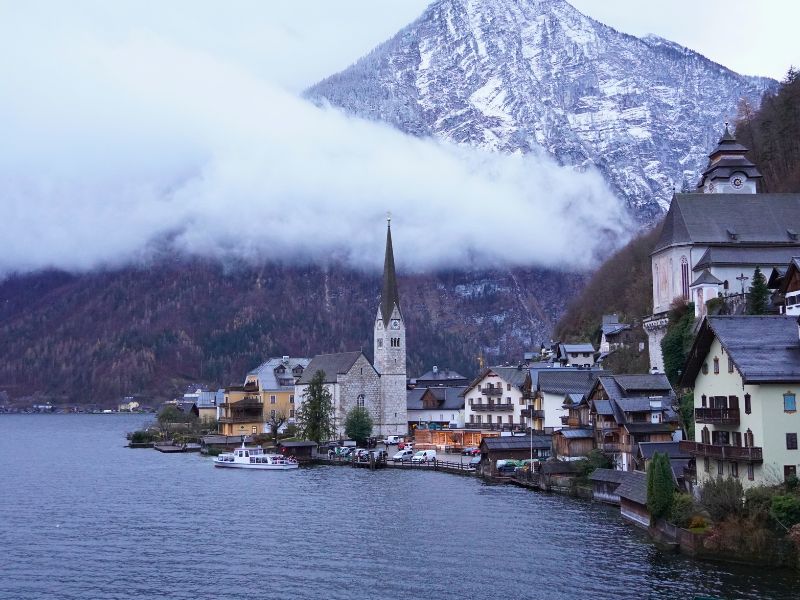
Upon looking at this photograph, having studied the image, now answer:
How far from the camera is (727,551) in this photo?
46062mm

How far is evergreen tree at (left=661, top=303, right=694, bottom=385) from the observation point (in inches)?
3275

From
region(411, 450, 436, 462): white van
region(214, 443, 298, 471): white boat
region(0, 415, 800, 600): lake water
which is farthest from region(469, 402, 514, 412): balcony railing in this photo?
region(0, 415, 800, 600): lake water

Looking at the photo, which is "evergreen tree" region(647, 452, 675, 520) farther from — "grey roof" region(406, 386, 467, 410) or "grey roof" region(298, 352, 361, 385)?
"grey roof" region(298, 352, 361, 385)

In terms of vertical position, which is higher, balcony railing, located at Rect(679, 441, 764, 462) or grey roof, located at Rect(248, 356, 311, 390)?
grey roof, located at Rect(248, 356, 311, 390)

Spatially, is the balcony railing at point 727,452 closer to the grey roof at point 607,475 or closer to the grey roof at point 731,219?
the grey roof at point 607,475

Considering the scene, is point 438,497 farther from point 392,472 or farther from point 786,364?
point 786,364

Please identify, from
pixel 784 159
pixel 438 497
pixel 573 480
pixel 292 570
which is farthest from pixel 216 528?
pixel 784 159

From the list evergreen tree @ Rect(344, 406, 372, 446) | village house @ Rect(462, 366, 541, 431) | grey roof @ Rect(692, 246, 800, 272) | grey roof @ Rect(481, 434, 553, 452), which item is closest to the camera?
grey roof @ Rect(692, 246, 800, 272)

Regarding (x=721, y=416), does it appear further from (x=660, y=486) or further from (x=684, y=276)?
(x=684, y=276)

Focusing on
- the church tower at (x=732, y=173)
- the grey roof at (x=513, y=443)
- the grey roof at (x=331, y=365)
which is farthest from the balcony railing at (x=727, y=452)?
the grey roof at (x=331, y=365)

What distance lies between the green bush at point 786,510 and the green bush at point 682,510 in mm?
6322

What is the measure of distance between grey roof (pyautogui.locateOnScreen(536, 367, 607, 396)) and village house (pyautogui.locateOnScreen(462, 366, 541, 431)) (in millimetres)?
5133

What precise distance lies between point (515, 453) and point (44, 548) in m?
48.7

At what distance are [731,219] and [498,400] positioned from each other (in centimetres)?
3567
